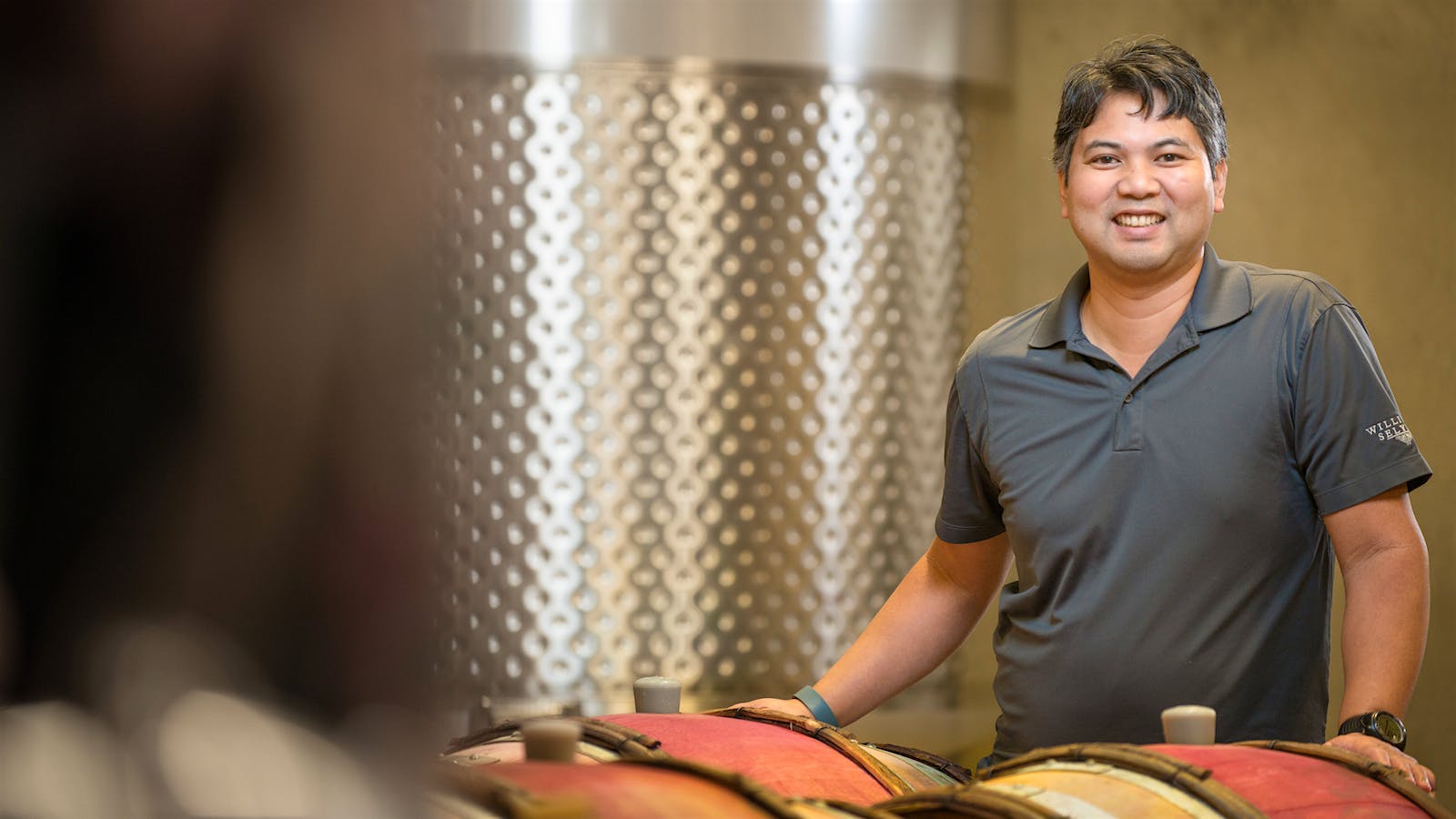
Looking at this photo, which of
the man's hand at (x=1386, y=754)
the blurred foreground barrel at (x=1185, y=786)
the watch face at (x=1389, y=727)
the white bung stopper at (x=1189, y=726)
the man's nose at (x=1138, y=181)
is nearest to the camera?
the blurred foreground barrel at (x=1185, y=786)

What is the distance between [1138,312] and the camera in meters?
2.20

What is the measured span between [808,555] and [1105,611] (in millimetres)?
1431

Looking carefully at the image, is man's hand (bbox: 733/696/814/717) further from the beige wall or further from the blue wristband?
the beige wall

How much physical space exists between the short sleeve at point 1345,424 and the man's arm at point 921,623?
56cm

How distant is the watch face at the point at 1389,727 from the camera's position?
5.84ft

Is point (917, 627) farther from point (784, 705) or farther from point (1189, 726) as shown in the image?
point (1189, 726)

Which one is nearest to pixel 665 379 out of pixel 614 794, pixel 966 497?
pixel 966 497

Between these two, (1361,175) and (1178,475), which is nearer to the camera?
(1178,475)

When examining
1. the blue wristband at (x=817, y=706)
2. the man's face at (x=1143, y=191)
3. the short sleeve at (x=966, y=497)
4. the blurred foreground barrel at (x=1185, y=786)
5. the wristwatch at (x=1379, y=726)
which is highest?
the man's face at (x=1143, y=191)

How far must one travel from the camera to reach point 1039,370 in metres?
2.27

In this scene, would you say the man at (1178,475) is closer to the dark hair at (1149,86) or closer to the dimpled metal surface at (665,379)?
the dark hair at (1149,86)

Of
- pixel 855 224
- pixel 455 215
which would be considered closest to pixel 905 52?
pixel 855 224

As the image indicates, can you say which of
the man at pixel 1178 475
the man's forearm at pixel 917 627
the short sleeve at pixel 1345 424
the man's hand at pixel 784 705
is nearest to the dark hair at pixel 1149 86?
the man at pixel 1178 475

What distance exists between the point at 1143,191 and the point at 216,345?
185cm
